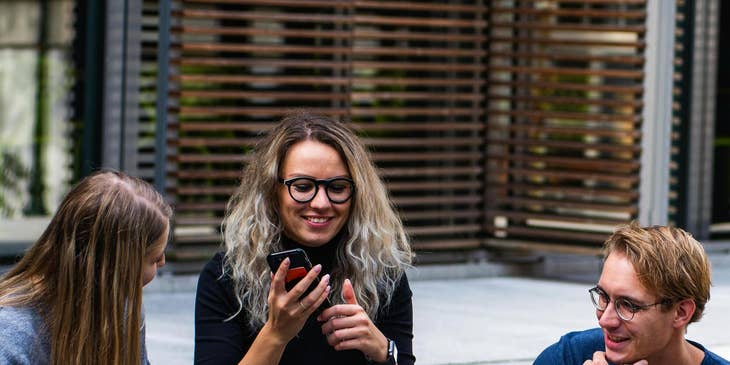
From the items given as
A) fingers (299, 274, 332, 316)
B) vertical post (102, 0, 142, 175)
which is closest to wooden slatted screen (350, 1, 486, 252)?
vertical post (102, 0, 142, 175)

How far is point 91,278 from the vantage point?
290 centimetres

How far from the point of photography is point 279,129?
3701 millimetres

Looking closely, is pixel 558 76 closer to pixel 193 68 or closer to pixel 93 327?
pixel 193 68

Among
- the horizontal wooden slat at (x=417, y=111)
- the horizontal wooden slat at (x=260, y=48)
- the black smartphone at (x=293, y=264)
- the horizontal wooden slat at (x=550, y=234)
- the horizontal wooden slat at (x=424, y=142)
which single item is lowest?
the horizontal wooden slat at (x=550, y=234)

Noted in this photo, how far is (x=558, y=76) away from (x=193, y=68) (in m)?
2.79

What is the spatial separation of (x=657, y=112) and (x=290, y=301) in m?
7.25

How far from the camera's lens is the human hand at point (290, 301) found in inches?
128

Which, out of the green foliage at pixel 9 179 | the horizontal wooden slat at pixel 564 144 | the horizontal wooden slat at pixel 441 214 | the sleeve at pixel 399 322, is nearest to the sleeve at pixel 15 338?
the sleeve at pixel 399 322

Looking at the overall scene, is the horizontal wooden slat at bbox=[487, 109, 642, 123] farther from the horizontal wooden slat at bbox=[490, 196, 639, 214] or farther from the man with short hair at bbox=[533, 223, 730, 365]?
the man with short hair at bbox=[533, 223, 730, 365]

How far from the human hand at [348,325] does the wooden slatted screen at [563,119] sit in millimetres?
7036

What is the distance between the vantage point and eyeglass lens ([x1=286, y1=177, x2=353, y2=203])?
140 inches

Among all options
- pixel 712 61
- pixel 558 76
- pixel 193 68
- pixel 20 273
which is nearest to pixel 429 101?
pixel 558 76

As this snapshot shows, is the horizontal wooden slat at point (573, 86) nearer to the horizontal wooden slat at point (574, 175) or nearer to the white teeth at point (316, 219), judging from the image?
the horizontal wooden slat at point (574, 175)

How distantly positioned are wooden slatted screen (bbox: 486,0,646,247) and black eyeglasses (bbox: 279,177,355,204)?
22.5 feet
